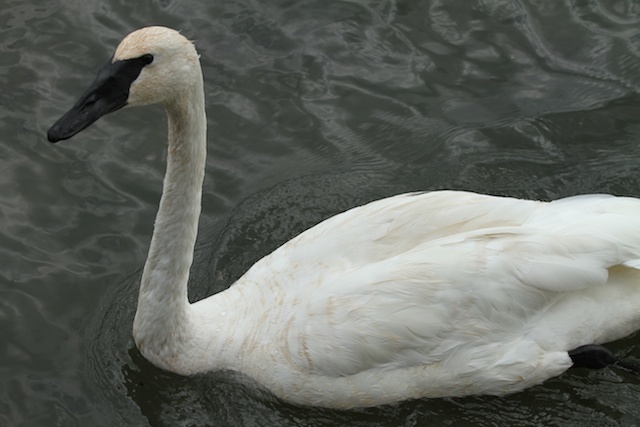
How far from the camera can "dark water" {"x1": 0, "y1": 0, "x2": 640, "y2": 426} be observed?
651cm

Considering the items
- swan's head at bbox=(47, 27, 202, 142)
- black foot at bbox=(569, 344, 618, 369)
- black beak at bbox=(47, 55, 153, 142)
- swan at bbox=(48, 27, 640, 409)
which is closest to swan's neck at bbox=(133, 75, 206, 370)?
swan at bbox=(48, 27, 640, 409)

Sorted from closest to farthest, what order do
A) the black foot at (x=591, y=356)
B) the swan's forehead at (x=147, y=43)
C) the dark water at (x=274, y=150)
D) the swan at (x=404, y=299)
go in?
the swan's forehead at (x=147, y=43) → the swan at (x=404, y=299) → the black foot at (x=591, y=356) → the dark water at (x=274, y=150)

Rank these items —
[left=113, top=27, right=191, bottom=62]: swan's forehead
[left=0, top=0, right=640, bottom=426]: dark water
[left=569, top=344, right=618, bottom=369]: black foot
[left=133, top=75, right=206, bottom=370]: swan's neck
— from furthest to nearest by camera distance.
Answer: [left=0, top=0, right=640, bottom=426]: dark water
[left=569, top=344, right=618, bottom=369]: black foot
[left=133, top=75, right=206, bottom=370]: swan's neck
[left=113, top=27, right=191, bottom=62]: swan's forehead

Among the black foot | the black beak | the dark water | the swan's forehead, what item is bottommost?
the dark water

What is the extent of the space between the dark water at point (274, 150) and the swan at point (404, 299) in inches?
10.7

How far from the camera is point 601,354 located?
618 centimetres

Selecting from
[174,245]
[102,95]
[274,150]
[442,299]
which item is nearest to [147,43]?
[102,95]

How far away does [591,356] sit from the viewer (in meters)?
6.17

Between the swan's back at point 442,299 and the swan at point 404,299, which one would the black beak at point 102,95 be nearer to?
the swan at point 404,299

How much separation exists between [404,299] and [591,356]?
1235 millimetres

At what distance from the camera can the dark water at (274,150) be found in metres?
6.51

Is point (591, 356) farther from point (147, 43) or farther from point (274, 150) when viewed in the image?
point (274, 150)

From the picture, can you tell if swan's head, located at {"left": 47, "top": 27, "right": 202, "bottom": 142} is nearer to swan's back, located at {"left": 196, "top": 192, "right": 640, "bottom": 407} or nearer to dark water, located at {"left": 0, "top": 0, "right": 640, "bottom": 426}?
swan's back, located at {"left": 196, "top": 192, "right": 640, "bottom": 407}

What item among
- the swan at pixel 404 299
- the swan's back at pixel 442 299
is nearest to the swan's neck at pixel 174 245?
the swan at pixel 404 299
